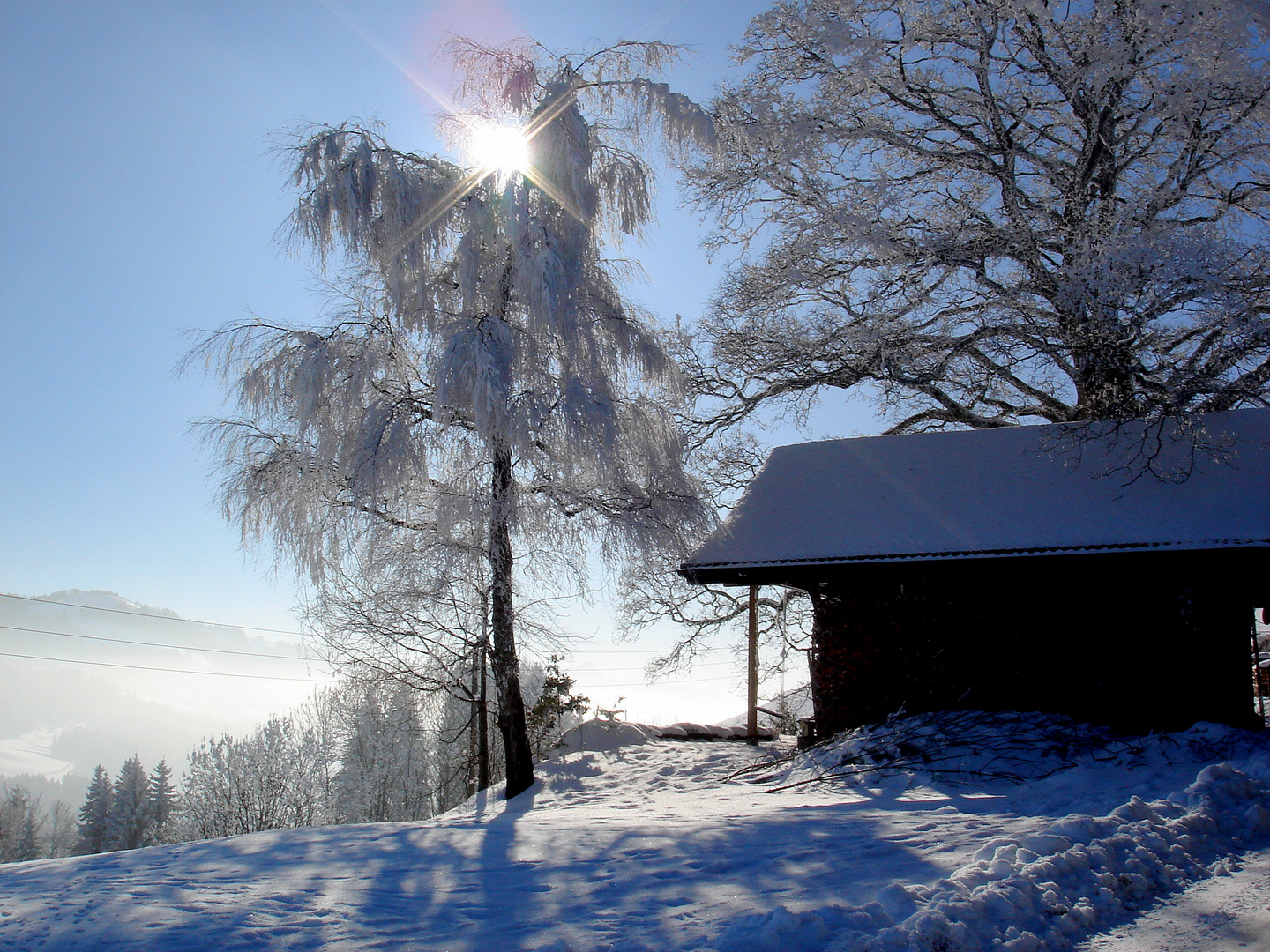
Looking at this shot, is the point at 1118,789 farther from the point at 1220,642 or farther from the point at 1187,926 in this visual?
the point at 1220,642

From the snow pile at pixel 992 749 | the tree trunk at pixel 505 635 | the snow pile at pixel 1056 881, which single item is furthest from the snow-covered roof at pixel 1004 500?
the snow pile at pixel 1056 881

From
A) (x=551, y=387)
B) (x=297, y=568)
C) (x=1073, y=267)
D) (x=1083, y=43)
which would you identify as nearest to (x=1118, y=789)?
(x=551, y=387)

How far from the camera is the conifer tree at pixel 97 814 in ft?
128

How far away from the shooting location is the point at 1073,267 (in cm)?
1102

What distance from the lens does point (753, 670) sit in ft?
40.5

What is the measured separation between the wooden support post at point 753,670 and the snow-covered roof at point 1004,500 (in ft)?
5.81

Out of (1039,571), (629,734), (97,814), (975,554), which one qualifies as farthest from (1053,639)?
(97,814)

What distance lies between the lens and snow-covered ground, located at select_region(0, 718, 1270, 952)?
11.0 feet

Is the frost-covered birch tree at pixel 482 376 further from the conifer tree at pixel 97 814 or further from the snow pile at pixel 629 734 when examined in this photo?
the conifer tree at pixel 97 814

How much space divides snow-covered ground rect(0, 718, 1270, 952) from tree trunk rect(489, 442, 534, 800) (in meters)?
3.25

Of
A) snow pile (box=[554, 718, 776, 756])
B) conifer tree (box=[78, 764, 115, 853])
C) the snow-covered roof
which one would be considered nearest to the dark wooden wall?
the snow-covered roof

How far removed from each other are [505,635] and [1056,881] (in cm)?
718

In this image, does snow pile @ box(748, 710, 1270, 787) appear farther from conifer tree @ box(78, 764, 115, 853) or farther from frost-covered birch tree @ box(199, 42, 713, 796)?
conifer tree @ box(78, 764, 115, 853)

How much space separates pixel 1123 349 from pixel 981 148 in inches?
222
